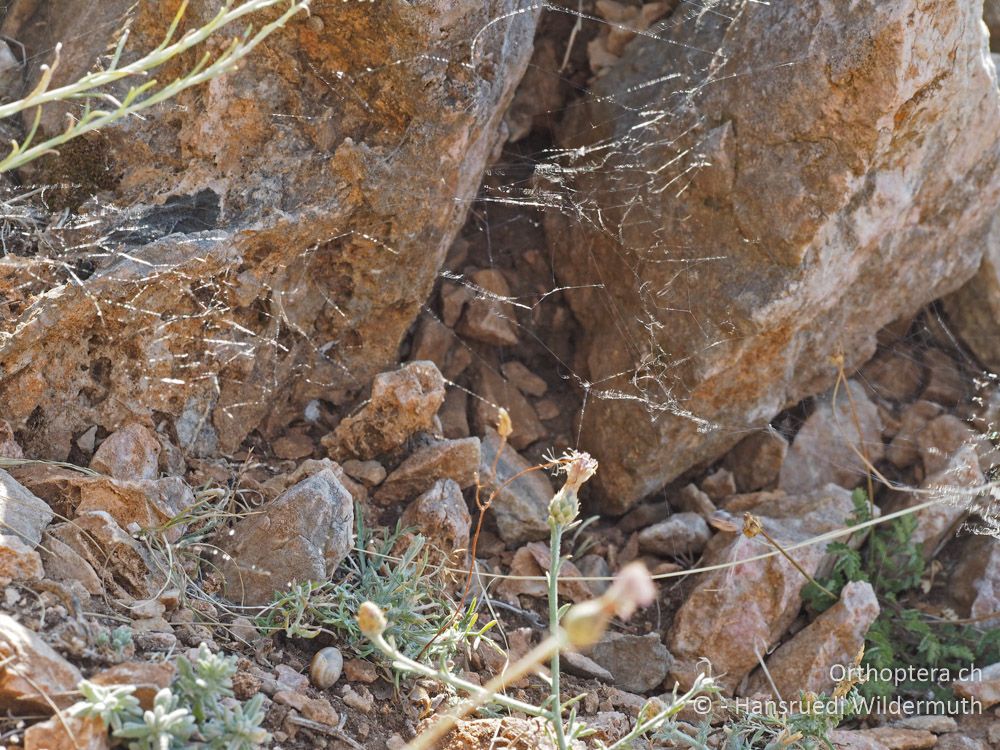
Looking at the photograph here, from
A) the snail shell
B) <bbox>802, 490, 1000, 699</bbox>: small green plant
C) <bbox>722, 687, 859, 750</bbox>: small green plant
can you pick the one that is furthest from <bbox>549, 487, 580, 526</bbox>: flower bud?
<bbox>802, 490, 1000, 699</bbox>: small green plant

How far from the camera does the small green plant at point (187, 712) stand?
1.39 metres

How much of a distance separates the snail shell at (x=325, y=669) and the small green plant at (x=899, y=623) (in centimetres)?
138

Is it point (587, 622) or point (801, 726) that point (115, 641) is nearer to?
point (587, 622)

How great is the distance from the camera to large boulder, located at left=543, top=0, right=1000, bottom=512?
2.52 m

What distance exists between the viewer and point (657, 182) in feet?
8.92

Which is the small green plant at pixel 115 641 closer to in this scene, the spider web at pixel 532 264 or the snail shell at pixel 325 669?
the snail shell at pixel 325 669

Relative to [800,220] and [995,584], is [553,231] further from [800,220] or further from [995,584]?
[995,584]

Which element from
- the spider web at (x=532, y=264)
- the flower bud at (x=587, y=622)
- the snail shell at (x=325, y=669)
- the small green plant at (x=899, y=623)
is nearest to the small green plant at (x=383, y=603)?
the snail shell at (x=325, y=669)

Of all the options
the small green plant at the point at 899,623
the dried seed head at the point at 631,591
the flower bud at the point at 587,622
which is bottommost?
the small green plant at the point at 899,623

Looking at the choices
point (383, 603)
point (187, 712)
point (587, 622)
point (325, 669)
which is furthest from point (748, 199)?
point (187, 712)

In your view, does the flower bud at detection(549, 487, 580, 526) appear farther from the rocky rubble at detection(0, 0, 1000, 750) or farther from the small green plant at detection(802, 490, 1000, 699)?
the small green plant at detection(802, 490, 1000, 699)

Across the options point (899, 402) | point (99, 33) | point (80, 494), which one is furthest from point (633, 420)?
point (99, 33)

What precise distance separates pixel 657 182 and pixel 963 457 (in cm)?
133

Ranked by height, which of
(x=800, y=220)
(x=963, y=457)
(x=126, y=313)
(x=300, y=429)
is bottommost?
(x=963, y=457)
